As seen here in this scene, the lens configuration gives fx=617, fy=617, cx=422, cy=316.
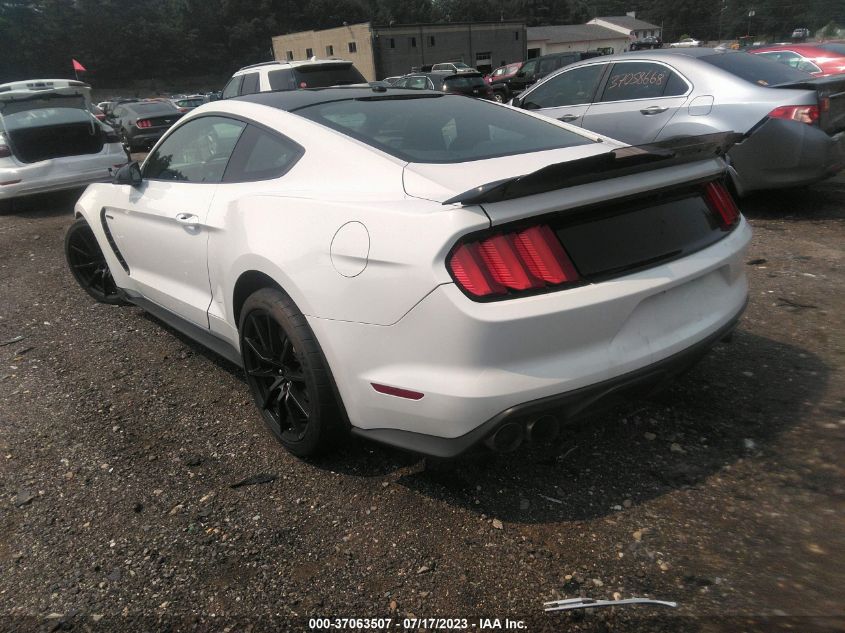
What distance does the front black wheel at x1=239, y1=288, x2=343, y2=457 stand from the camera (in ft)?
7.96

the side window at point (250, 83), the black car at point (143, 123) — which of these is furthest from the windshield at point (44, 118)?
the black car at point (143, 123)

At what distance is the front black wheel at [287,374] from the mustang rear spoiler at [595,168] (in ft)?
2.85

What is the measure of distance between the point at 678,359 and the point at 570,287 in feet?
1.78

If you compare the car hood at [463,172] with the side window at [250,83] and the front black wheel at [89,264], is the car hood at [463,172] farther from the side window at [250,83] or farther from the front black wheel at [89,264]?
the side window at [250,83]

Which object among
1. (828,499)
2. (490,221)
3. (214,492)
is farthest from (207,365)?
(828,499)

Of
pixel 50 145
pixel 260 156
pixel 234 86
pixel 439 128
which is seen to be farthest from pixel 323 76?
pixel 439 128

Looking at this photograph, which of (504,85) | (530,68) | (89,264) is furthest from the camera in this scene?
(530,68)

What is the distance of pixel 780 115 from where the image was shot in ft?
17.9

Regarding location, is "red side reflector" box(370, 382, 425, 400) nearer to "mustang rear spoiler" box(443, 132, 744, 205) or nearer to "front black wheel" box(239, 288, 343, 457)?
"front black wheel" box(239, 288, 343, 457)

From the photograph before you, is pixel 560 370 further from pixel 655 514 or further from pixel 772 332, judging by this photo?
pixel 772 332

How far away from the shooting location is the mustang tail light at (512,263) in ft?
6.45

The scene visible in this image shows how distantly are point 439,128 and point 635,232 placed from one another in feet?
3.56

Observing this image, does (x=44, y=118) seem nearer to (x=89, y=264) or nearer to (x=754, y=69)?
(x=89, y=264)

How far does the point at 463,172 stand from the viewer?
7.63 ft
